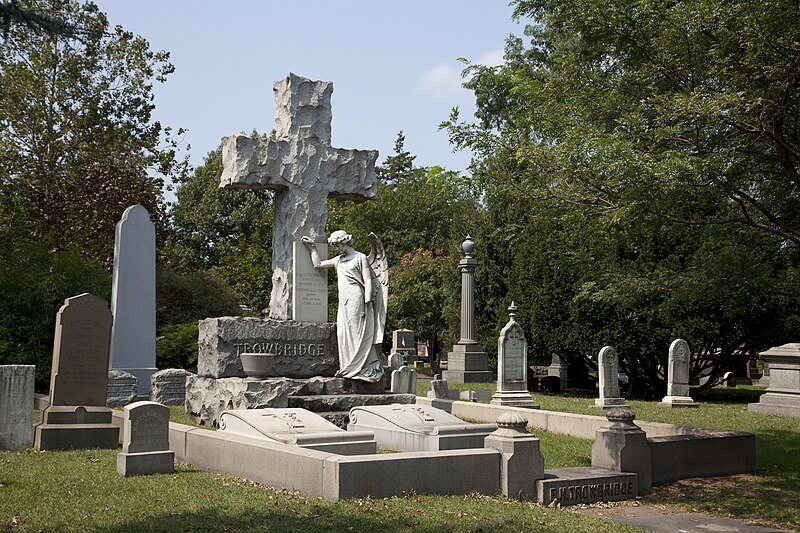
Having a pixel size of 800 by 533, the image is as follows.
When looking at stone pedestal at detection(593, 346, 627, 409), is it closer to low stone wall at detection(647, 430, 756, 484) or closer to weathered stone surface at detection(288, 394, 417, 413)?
weathered stone surface at detection(288, 394, 417, 413)

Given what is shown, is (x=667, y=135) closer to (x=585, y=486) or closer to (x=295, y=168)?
(x=585, y=486)

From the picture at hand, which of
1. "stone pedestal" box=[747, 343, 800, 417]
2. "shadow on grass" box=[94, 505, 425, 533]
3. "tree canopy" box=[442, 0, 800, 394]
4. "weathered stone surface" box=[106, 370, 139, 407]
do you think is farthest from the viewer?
"stone pedestal" box=[747, 343, 800, 417]

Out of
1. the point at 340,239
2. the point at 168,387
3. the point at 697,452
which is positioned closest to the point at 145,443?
the point at 340,239

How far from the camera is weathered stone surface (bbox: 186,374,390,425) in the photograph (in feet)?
44.3

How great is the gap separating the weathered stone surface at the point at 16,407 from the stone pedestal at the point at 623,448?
763 centimetres

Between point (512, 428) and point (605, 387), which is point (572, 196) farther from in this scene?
point (605, 387)

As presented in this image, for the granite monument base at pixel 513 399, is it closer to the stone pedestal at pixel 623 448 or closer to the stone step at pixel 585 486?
the stone pedestal at pixel 623 448

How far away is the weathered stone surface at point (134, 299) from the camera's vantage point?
18734mm

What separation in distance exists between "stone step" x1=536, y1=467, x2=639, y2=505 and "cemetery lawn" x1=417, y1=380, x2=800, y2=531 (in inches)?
11.3

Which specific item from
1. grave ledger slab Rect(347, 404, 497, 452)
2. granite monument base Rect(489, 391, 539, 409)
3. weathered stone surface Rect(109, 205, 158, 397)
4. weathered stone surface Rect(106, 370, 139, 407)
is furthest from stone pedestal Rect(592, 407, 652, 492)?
weathered stone surface Rect(109, 205, 158, 397)

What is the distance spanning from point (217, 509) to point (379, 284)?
7615 millimetres

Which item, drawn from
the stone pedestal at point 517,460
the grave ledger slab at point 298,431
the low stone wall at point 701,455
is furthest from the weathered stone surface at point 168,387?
the low stone wall at point 701,455

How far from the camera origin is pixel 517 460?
31.0ft

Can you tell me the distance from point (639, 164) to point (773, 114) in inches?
76.9
